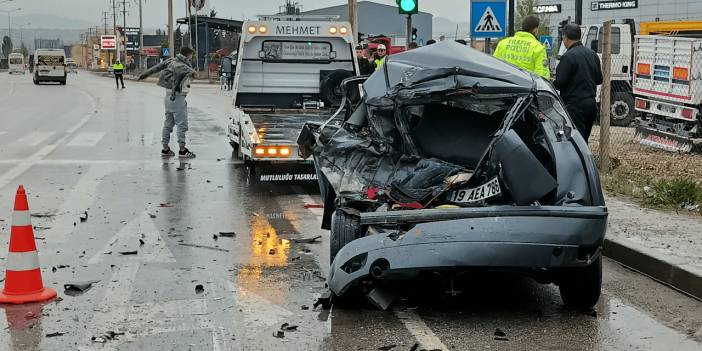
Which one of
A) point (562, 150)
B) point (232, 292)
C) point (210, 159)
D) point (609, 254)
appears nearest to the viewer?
point (562, 150)

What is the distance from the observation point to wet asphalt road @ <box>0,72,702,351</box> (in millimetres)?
5383

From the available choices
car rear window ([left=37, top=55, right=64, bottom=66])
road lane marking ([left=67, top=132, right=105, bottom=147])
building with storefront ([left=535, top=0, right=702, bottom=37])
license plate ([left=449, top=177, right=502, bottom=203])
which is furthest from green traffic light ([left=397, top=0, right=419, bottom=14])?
car rear window ([left=37, top=55, right=64, bottom=66])

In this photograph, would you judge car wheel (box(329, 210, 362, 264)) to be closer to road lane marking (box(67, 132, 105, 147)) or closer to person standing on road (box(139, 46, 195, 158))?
person standing on road (box(139, 46, 195, 158))

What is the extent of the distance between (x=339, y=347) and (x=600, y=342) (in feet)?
5.19

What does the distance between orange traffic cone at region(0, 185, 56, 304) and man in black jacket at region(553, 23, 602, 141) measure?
19.8 feet

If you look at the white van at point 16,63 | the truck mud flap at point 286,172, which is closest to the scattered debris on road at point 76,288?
the truck mud flap at point 286,172

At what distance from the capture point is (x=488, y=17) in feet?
41.4

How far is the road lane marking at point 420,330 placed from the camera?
17.2 feet

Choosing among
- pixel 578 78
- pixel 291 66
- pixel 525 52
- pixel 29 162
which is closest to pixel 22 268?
pixel 525 52

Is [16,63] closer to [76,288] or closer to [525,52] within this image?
[525,52]

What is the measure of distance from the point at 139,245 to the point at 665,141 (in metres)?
11.4

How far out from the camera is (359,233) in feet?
20.0

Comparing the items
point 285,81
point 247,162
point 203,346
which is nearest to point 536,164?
point 203,346

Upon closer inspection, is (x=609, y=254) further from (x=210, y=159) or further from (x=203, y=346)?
(x=210, y=159)
